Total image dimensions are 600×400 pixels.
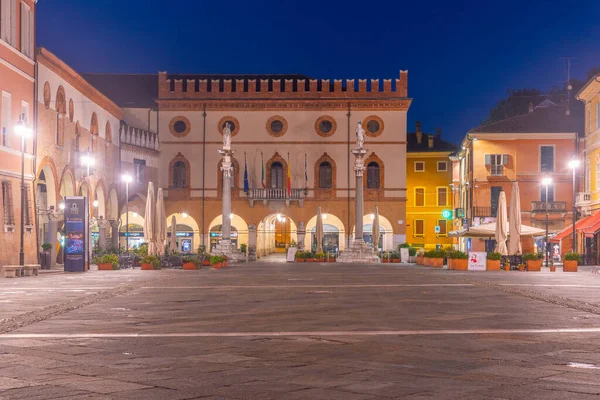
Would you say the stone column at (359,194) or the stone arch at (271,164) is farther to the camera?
the stone arch at (271,164)

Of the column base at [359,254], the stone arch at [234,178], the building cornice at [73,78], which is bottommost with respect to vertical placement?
the column base at [359,254]

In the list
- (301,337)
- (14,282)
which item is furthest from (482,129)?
(301,337)

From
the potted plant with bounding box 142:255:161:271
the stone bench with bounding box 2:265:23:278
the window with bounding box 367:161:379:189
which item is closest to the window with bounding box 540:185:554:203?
the window with bounding box 367:161:379:189

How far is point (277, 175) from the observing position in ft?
208

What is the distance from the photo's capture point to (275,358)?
1016 cm

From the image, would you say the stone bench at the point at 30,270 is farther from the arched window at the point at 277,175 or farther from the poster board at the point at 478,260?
the arched window at the point at 277,175

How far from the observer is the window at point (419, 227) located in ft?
243

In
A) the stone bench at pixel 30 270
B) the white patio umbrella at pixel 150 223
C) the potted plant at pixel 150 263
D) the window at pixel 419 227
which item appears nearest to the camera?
the stone bench at pixel 30 270

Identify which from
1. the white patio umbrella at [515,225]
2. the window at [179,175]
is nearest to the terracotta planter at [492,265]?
the white patio umbrella at [515,225]

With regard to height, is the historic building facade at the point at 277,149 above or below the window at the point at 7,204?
above


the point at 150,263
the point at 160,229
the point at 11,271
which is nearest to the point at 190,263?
the point at 150,263

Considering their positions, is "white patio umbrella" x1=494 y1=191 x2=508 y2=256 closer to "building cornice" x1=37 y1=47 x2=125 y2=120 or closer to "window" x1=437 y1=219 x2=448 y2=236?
"building cornice" x1=37 y1=47 x2=125 y2=120

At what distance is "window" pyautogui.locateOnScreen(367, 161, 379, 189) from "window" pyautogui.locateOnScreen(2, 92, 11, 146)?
3275cm

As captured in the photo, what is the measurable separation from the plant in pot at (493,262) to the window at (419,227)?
124 feet
